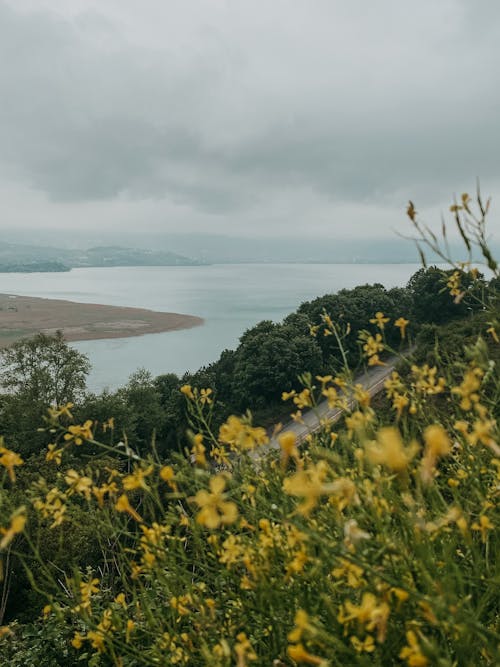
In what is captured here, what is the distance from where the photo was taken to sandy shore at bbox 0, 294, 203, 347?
136 ft

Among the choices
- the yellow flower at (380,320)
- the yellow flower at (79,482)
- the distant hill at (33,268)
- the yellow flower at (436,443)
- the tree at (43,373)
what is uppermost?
the distant hill at (33,268)

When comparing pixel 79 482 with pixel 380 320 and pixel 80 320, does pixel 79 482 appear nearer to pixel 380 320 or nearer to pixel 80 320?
pixel 380 320

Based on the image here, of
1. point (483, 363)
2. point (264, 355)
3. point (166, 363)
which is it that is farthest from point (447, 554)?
point (166, 363)

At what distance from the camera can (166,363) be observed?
3331 centimetres

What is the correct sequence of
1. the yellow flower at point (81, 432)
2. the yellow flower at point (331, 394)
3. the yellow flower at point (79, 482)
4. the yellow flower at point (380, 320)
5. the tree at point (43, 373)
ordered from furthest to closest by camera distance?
the tree at point (43, 373), the yellow flower at point (380, 320), the yellow flower at point (331, 394), the yellow flower at point (81, 432), the yellow flower at point (79, 482)

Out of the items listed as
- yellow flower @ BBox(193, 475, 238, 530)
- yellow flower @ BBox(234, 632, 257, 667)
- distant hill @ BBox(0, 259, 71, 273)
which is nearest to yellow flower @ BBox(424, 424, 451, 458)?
yellow flower @ BBox(193, 475, 238, 530)

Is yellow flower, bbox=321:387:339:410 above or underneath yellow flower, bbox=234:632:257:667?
above

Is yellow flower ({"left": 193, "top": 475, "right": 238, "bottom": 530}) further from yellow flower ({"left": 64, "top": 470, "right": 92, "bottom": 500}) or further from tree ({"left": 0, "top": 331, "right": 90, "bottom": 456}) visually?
tree ({"left": 0, "top": 331, "right": 90, "bottom": 456})

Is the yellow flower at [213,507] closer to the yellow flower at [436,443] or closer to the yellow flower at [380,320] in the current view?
the yellow flower at [436,443]

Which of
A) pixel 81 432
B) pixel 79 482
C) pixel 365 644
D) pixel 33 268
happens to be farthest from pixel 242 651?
pixel 33 268

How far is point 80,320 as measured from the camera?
48.4 metres

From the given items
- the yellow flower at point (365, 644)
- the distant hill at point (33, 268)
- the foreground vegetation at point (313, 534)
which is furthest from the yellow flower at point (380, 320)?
the distant hill at point (33, 268)

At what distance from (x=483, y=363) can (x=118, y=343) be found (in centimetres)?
3939

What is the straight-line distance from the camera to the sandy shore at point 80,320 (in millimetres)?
41500
